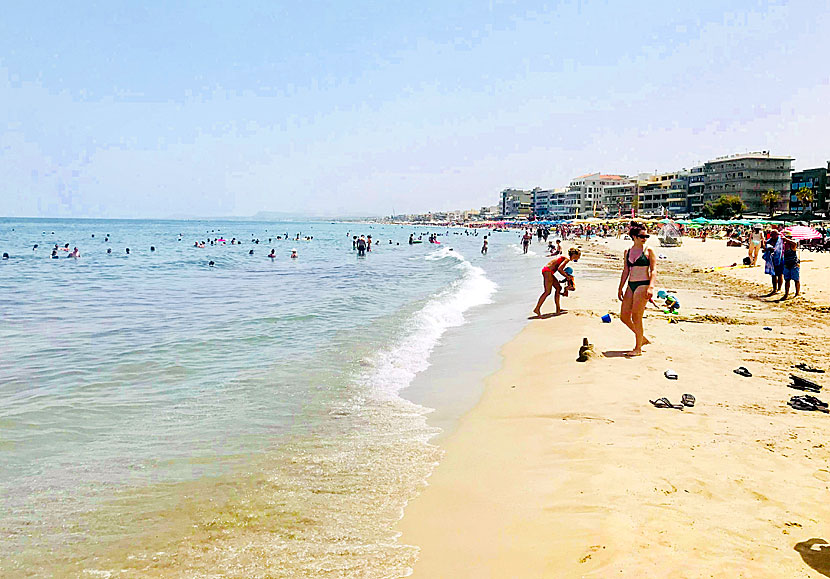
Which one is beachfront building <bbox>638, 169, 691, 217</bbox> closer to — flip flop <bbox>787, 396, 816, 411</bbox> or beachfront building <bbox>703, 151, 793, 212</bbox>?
beachfront building <bbox>703, 151, 793, 212</bbox>

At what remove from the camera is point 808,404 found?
5.70m

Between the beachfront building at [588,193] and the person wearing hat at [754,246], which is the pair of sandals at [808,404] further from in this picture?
the beachfront building at [588,193]

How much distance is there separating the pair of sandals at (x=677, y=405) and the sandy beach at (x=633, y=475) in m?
0.07

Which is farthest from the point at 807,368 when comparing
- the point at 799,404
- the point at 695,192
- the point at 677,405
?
the point at 695,192

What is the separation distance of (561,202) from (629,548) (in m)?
173

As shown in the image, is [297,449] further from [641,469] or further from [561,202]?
[561,202]

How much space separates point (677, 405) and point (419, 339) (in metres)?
5.82

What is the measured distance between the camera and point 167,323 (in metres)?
12.8

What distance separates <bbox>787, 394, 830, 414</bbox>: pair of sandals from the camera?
564cm

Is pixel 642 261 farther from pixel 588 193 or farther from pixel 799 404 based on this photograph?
pixel 588 193

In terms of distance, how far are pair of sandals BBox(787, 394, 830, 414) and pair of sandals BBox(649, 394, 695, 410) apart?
96 centimetres

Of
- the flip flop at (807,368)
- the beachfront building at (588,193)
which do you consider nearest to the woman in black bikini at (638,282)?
the flip flop at (807,368)

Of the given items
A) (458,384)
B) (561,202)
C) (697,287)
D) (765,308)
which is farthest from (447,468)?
(561,202)

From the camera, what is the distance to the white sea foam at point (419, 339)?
7945 millimetres
